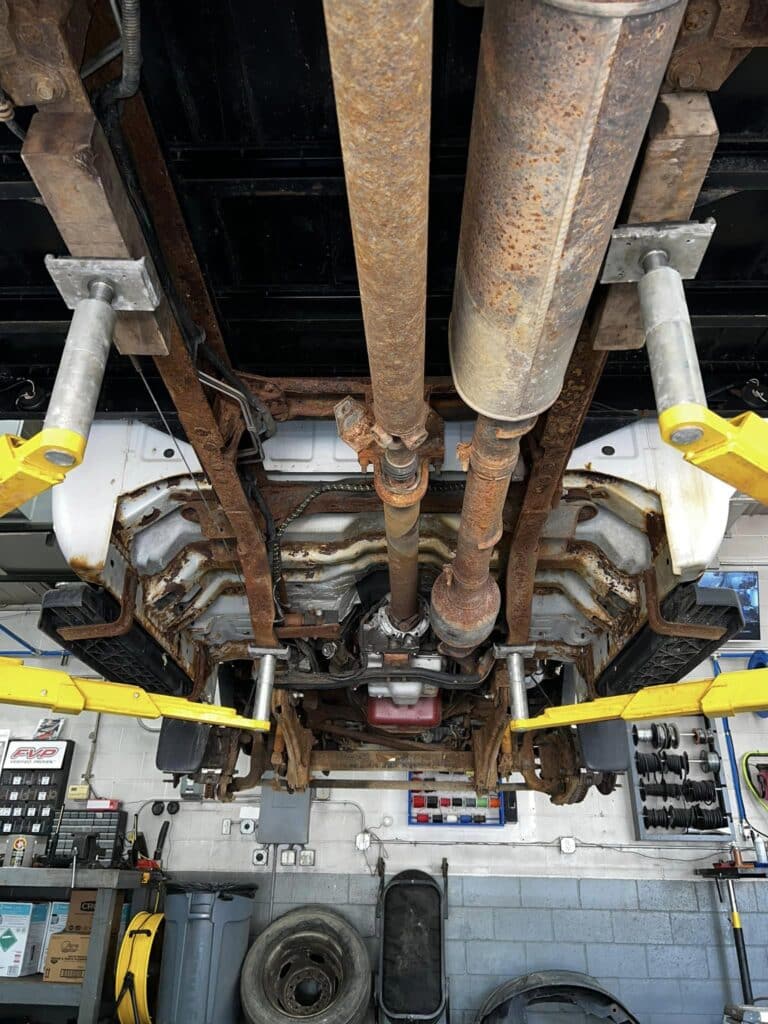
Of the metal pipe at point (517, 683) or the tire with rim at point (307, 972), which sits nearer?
the metal pipe at point (517, 683)

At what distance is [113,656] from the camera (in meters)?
2.84

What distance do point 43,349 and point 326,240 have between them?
1.17 m

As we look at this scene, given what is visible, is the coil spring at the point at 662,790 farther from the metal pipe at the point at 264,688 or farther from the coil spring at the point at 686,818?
the metal pipe at the point at 264,688

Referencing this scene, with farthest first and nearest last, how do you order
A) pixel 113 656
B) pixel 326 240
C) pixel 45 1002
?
pixel 45 1002 → pixel 113 656 → pixel 326 240

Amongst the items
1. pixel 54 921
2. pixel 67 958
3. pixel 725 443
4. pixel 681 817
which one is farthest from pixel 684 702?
pixel 54 921

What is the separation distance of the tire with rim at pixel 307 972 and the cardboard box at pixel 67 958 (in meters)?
1.20

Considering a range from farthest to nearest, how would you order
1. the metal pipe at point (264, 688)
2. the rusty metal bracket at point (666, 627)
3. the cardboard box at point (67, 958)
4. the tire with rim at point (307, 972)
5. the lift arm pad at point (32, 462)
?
the cardboard box at point (67, 958), the tire with rim at point (307, 972), the metal pipe at point (264, 688), the rusty metal bracket at point (666, 627), the lift arm pad at point (32, 462)

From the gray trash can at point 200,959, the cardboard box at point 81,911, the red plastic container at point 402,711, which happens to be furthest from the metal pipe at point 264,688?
the cardboard box at point 81,911

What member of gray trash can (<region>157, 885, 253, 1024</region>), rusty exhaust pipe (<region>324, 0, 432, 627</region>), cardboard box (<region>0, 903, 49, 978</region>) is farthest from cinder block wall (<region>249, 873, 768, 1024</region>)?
rusty exhaust pipe (<region>324, 0, 432, 627</region>)

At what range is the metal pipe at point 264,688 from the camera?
2998 mm

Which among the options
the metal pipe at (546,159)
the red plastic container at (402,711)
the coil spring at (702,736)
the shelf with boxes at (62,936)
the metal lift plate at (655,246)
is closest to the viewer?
the metal pipe at (546,159)

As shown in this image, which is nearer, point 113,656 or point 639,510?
point 639,510

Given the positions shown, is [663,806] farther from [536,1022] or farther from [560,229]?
[560,229]

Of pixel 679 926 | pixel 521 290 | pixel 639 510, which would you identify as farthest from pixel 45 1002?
pixel 521 290
